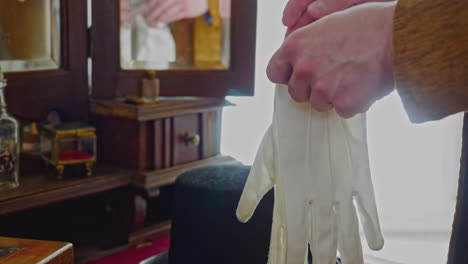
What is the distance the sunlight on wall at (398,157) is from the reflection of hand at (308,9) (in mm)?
1513

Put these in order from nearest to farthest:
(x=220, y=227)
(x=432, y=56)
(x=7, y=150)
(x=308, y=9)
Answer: (x=432, y=56)
(x=308, y=9)
(x=220, y=227)
(x=7, y=150)

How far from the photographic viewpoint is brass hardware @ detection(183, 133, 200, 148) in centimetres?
168

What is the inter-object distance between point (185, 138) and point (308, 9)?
3.46 feet

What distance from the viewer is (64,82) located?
1589 mm

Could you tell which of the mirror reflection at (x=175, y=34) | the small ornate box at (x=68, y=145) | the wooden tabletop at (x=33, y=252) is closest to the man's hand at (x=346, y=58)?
the wooden tabletop at (x=33, y=252)

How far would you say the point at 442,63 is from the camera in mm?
459

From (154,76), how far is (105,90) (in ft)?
0.51

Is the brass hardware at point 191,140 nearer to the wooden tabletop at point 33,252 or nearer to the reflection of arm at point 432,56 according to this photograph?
the wooden tabletop at point 33,252

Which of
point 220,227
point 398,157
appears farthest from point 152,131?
point 398,157

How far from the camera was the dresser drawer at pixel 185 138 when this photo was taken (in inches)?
65.1

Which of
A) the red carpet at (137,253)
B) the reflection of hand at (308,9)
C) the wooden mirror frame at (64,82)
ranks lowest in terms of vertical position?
the red carpet at (137,253)

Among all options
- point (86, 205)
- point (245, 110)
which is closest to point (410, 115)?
point (86, 205)

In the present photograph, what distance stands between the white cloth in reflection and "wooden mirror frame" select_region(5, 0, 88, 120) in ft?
0.40

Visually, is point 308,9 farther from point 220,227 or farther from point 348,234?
point 220,227
